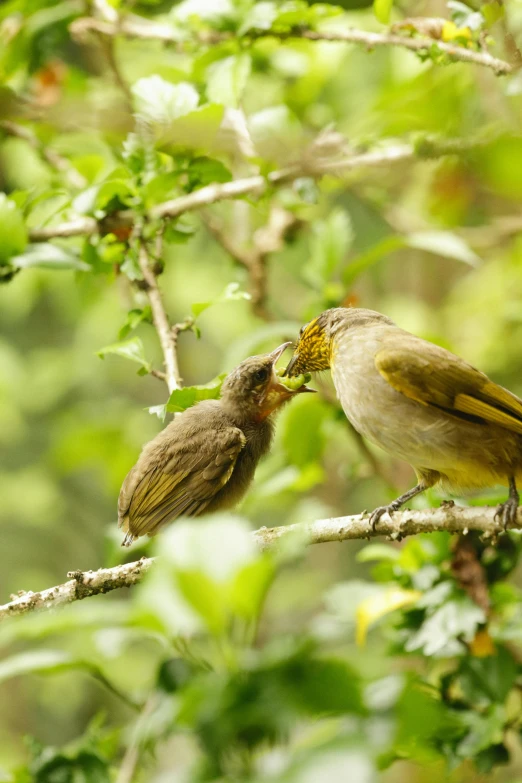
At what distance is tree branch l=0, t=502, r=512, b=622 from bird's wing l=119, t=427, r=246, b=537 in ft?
1.33

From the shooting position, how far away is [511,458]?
2867 millimetres

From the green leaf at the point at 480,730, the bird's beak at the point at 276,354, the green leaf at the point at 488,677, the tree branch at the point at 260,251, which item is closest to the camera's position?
the green leaf at the point at 480,730

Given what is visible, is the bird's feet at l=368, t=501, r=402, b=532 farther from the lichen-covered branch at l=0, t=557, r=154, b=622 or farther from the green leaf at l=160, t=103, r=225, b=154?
the green leaf at l=160, t=103, r=225, b=154

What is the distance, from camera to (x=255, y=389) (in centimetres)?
332

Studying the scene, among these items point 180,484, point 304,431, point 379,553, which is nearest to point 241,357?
point 304,431

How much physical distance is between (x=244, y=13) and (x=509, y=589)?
242 cm

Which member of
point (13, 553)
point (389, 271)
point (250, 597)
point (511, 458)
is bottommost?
point (13, 553)

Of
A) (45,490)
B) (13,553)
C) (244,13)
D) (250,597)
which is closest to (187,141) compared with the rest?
(244,13)

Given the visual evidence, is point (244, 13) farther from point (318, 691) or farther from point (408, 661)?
point (408, 661)

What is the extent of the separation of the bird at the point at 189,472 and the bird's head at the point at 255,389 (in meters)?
0.07

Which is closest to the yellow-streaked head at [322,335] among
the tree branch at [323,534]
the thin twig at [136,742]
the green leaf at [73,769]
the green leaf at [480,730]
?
the tree branch at [323,534]

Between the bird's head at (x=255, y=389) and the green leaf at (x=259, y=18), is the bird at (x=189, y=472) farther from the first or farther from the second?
the green leaf at (x=259, y=18)

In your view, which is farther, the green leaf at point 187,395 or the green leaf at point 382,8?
the green leaf at point 382,8

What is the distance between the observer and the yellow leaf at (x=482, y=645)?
3.00m
